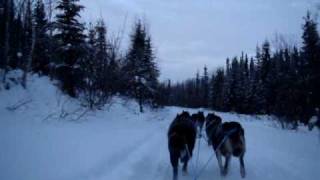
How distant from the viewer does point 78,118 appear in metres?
15.8

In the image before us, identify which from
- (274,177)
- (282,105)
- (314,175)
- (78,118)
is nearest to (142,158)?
(274,177)

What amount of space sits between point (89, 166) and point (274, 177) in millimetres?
4287

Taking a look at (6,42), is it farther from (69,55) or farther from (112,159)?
(112,159)

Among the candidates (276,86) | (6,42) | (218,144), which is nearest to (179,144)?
(218,144)

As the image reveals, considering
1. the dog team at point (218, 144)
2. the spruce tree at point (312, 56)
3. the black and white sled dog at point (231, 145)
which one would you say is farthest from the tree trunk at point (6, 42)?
the spruce tree at point (312, 56)

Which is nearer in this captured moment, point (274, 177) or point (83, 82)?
point (274, 177)

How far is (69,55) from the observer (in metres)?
23.4

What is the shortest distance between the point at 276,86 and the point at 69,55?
96.3 feet

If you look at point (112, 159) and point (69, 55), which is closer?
point (112, 159)

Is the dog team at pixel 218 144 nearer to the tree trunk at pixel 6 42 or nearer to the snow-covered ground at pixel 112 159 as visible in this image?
the snow-covered ground at pixel 112 159

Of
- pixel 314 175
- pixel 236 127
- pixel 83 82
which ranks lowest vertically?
pixel 314 175

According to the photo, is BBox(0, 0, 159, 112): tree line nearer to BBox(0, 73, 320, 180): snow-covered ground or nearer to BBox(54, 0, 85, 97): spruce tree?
BBox(54, 0, 85, 97): spruce tree

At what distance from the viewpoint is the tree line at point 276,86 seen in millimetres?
23500

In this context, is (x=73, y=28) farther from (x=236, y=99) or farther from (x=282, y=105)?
(x=236, y=99)
